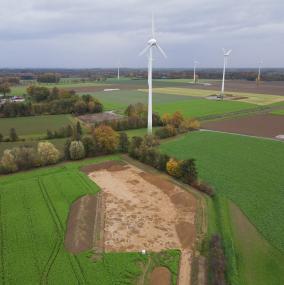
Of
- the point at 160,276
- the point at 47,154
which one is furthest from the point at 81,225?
the point at 47,154

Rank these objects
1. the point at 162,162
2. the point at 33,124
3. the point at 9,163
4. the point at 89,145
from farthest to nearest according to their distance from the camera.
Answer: the point at 33,124 → the point at 89,145 → the point at 162,162 → the point at 9,163

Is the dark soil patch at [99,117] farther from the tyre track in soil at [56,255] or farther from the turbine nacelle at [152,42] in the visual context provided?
the tyre track in soil at [56,255]

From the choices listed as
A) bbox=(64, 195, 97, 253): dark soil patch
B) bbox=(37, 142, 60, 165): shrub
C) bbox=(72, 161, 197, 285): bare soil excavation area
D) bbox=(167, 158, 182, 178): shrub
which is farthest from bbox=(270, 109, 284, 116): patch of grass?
bbox=(64, 195, 97, 253): dark soil patch

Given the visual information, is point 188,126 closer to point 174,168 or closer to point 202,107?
point 174,168

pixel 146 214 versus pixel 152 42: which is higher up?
pixel 152 42

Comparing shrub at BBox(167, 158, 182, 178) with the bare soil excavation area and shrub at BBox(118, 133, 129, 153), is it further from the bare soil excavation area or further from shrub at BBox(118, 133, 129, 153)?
shrub at BBox(118, 133, 129, 153)

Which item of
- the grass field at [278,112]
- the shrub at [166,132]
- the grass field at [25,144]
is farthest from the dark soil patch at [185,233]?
the grass field at [278,112]
